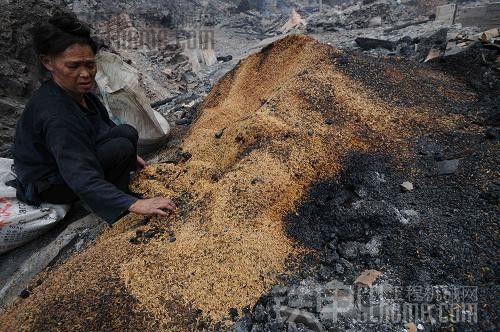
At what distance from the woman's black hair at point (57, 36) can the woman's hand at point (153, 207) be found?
1081mm

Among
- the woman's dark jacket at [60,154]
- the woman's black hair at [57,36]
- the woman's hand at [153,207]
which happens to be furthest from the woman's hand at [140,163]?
the woman's black hair at [57,36]

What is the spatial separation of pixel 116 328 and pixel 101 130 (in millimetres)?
1535

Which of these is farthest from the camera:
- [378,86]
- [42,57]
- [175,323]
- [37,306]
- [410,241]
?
[378,86]

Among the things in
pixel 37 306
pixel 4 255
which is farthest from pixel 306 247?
pixel 4 255

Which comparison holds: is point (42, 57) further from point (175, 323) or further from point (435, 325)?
point (435, 325)

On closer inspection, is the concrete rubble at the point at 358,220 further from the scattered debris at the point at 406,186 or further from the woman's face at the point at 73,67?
the woman's face at the point at 73,67

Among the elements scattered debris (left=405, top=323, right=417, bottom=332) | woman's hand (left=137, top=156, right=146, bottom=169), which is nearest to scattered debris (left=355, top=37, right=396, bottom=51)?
woman's hand (left=137, top=156, right=146, bottom=169)

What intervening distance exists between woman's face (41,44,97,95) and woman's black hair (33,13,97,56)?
0.03 m

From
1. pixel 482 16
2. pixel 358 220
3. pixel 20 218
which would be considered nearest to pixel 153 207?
pixel 20 218

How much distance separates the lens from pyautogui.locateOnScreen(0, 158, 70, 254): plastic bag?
2.52 metres

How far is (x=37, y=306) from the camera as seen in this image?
74.8 inches

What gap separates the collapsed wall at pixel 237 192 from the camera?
1.83 meters

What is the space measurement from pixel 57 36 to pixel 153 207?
3.94 feet

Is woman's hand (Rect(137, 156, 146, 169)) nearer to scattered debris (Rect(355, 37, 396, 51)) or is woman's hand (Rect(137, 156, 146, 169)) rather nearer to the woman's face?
the woman's face
